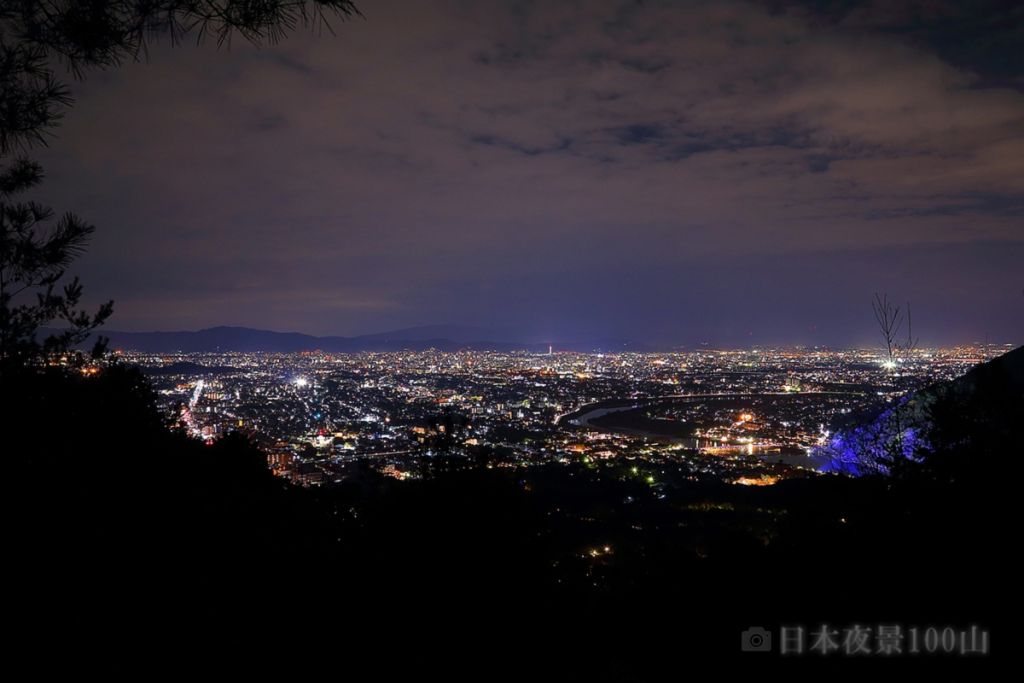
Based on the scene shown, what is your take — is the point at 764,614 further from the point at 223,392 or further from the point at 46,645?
the point at 223,392

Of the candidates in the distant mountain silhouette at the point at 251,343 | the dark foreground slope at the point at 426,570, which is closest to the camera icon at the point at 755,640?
the dark foreground slope at the point at 426,570

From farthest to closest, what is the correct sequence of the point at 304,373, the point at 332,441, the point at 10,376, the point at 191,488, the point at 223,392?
the point at 304,373
the point at 223,392
the point at 332,441
the point at 10,376
the point at 191,488

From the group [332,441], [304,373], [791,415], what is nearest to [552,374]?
[304,373]

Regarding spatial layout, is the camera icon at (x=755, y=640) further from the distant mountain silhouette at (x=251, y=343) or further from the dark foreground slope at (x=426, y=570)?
the distant mountain silhouette at (x=251, y=343)

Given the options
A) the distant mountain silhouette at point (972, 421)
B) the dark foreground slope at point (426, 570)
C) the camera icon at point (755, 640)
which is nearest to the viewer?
the dark foreground slope at point (426, 570)

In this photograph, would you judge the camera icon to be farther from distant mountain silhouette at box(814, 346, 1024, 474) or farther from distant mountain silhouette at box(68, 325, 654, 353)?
distant mountain silhouette at box(68, 325, 654, 353)

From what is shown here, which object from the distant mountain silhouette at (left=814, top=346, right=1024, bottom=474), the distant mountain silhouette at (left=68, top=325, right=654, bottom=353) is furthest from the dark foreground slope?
the distant mountain silhouette at (left=68, top=325, right=654, bottom=353)

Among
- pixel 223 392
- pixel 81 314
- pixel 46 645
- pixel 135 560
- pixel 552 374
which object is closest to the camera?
pixel 46 645
